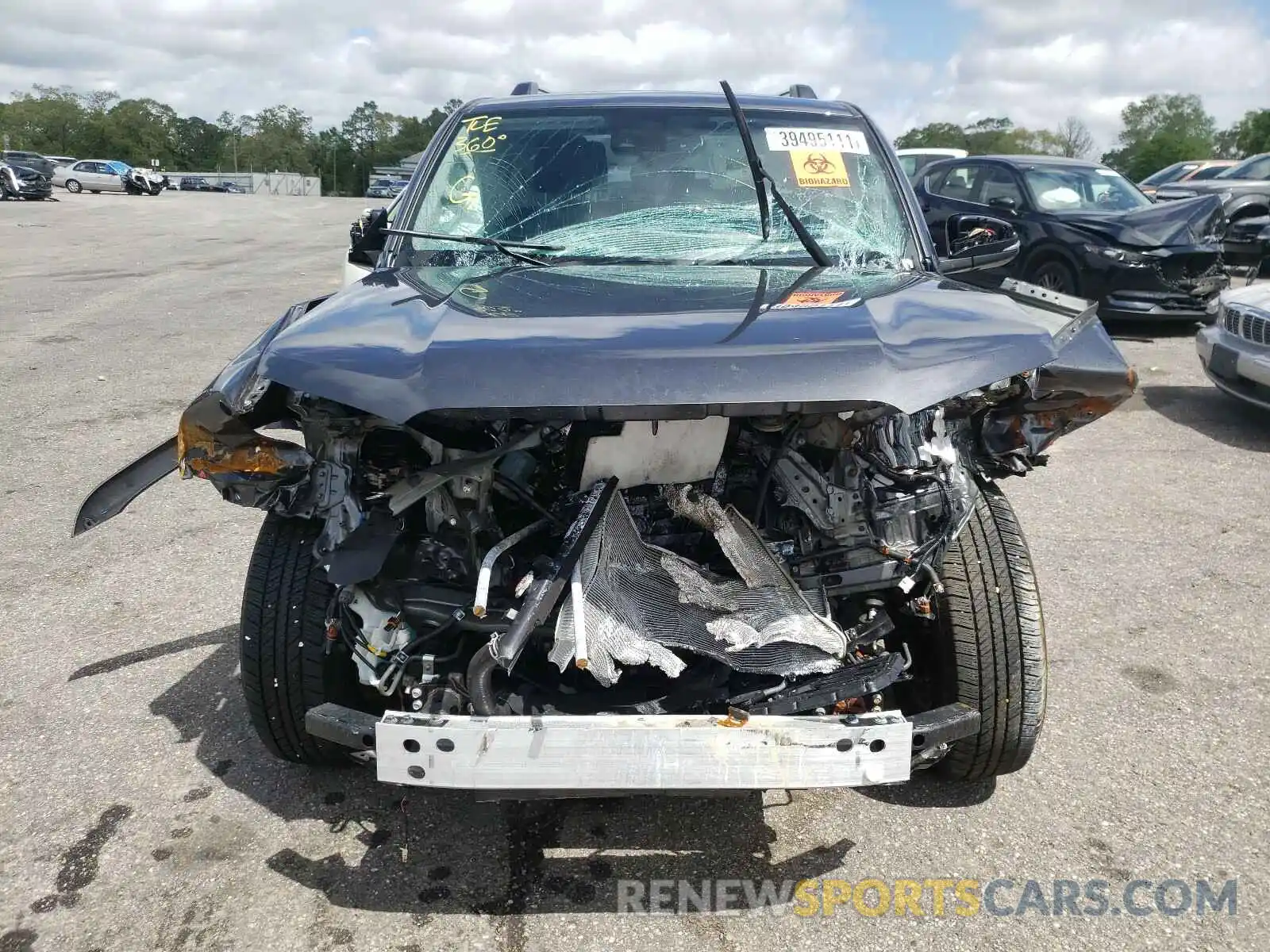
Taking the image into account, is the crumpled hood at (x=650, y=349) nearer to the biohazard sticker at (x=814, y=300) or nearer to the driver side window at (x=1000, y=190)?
the biohazard sticker at (x=814, y=300)

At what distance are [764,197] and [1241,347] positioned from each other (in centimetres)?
472

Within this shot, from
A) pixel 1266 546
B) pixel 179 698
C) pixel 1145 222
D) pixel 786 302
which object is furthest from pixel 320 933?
pixel 1145 222

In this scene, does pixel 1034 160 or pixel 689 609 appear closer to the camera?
pixel 689 609

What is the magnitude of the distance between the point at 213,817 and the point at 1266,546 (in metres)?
4.48

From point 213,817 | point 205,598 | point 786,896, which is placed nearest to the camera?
point 786,896

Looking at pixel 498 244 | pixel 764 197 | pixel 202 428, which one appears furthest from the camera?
pixel 764 197

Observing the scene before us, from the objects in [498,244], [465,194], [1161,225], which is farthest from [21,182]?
[498,244]

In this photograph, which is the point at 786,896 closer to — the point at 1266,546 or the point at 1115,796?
the point at 1115,796

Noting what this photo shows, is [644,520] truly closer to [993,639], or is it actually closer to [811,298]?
[811,298]

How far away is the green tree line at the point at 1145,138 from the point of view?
60688 millimetres

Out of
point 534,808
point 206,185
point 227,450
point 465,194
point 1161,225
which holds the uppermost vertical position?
point 1161,225

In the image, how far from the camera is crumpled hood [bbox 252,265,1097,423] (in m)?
2.00

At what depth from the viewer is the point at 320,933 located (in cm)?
224

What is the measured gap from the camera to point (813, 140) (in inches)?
137
